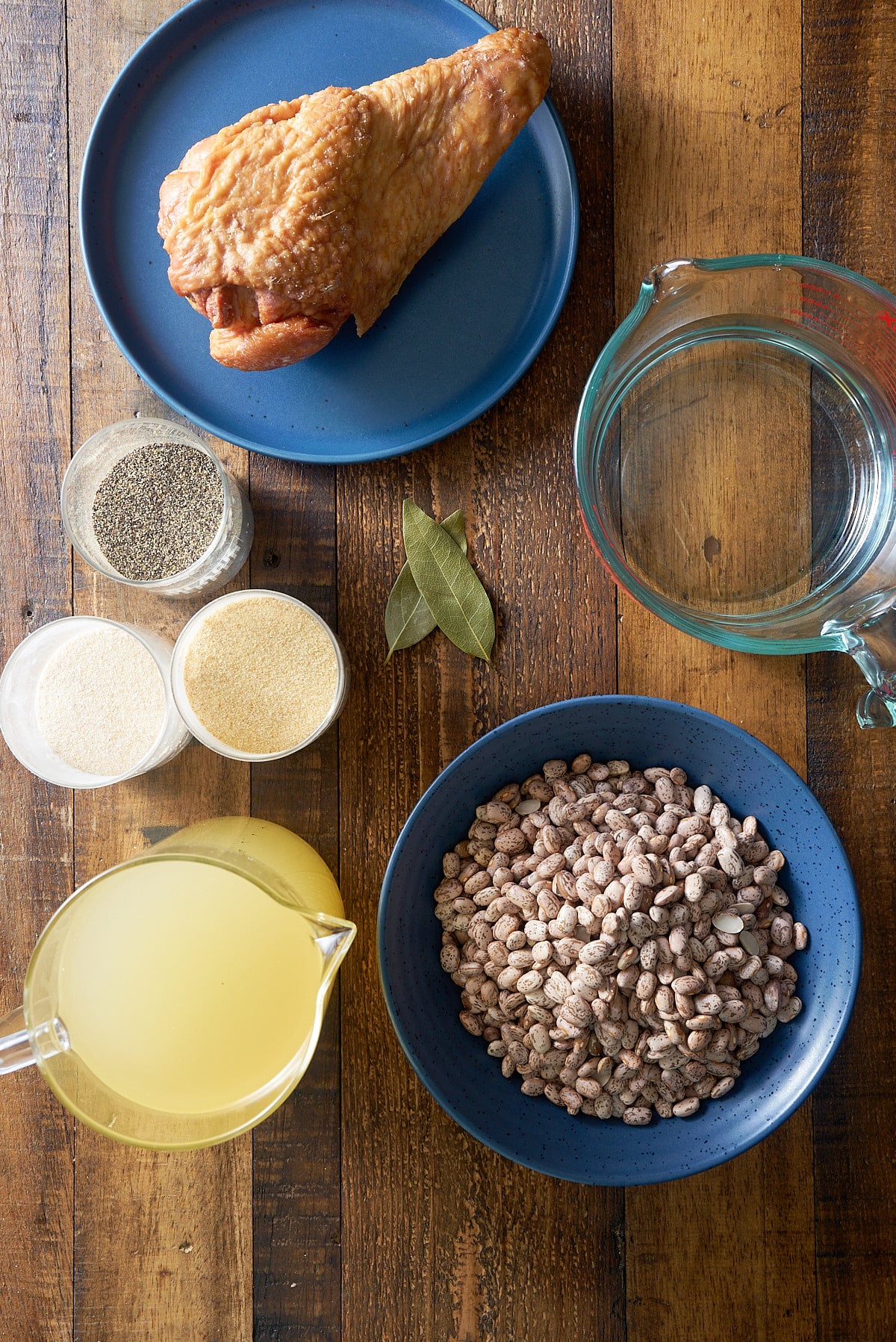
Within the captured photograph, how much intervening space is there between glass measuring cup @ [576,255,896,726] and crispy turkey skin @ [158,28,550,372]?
10.9 inches

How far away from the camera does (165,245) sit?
90cm

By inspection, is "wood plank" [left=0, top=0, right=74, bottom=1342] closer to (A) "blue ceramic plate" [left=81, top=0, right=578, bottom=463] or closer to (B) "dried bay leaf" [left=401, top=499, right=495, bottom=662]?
(A) "blue ceramic plate" [left=81, top=0, right=578, bottom=463]

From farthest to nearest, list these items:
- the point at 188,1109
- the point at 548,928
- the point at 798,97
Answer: the point at 798,97
the point at 548,928
the point at 188,1109

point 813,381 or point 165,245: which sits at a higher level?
point 165,245

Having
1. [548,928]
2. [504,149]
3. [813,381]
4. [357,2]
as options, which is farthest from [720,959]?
[357,2]

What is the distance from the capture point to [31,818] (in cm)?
106

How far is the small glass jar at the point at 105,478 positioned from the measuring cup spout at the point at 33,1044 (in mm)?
453

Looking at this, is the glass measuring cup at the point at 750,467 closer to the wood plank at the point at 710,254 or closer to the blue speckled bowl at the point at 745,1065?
the wood plank at the point at 710,254

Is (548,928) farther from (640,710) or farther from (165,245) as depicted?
(165,245)

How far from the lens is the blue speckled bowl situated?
0.88 metres

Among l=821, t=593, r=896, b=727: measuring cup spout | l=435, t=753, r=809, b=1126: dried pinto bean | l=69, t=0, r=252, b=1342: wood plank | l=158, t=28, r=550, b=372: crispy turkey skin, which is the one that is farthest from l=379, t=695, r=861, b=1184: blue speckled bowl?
l=158, t=28, r=550, b=372: crispy turkey skin

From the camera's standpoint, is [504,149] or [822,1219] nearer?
[504,149]

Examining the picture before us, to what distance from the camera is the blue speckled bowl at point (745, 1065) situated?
88 cm

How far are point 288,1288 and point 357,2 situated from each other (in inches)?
57.9
